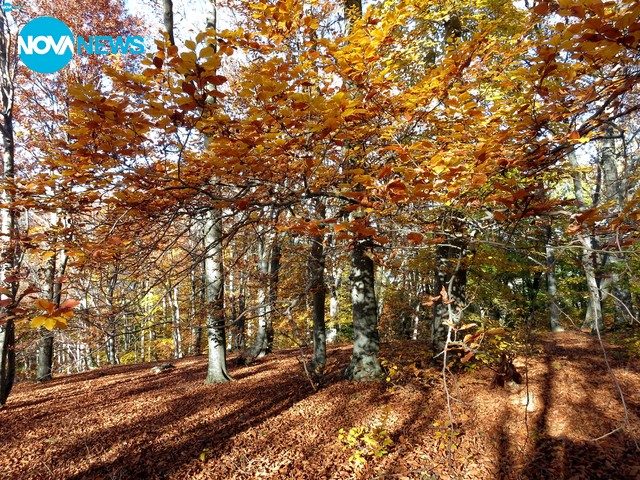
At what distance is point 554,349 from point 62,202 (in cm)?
994

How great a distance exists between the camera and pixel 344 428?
4652 mm

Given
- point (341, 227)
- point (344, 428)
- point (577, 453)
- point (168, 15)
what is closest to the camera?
point (341, 227)

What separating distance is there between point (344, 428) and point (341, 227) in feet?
12.5

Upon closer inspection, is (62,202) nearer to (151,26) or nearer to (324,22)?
(324,22)

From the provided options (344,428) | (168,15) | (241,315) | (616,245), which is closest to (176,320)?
(241,315)

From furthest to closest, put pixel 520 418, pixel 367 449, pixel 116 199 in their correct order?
pixel 520 418 < pixel 367 449 < pixel 116 199

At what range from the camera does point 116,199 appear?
2.61 meters

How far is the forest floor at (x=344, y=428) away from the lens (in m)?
3.75

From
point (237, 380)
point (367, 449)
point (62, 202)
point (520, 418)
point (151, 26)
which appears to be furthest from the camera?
point (151, 26)

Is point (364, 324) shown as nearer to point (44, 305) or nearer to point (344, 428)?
point (344, 428)

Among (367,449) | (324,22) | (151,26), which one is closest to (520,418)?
(367,449)

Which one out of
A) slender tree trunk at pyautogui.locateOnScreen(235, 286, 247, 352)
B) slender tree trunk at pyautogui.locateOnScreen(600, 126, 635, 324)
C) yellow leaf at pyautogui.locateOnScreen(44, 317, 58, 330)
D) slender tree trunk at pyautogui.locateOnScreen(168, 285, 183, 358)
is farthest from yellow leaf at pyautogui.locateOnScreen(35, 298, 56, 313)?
slender tree trunk at pyautogui.locateOnScreen(600, 126, 635, 324)

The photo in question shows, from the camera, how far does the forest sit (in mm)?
2072

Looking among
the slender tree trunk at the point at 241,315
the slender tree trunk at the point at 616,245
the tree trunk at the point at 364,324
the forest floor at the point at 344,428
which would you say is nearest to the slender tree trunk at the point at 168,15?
the slender tree trunk at the point at 241,315
